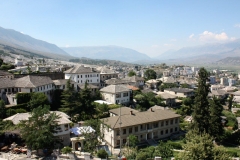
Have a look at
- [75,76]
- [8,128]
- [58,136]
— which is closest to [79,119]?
[58,136]

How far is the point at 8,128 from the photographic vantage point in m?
25.5

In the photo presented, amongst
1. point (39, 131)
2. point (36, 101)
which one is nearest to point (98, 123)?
point (39, 131)

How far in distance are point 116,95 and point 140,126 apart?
17213 mm

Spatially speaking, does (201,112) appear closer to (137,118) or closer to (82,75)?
(137,118)

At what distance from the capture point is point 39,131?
22.9 metres

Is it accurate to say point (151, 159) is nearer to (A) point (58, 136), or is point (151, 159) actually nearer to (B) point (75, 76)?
(A) point (58, 136)

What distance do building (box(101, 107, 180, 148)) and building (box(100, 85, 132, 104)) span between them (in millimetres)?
10848

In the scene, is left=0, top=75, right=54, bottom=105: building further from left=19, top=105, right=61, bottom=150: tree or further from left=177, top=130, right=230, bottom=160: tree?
left=177, top=130, right=230, bottom=160: tree

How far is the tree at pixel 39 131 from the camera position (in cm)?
2250

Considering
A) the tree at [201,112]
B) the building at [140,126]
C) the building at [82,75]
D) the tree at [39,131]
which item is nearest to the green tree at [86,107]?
the building at [140,126]

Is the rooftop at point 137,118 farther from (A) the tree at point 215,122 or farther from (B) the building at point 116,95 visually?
(B) the building at point 116,95

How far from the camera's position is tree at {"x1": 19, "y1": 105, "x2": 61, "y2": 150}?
22500 mm

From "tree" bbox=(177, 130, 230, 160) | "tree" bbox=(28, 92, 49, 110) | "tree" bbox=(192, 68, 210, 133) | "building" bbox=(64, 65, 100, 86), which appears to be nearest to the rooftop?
"tree" bbox=(192, 68, 210, 133)

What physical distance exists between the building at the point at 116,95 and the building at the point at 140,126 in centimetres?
1085
